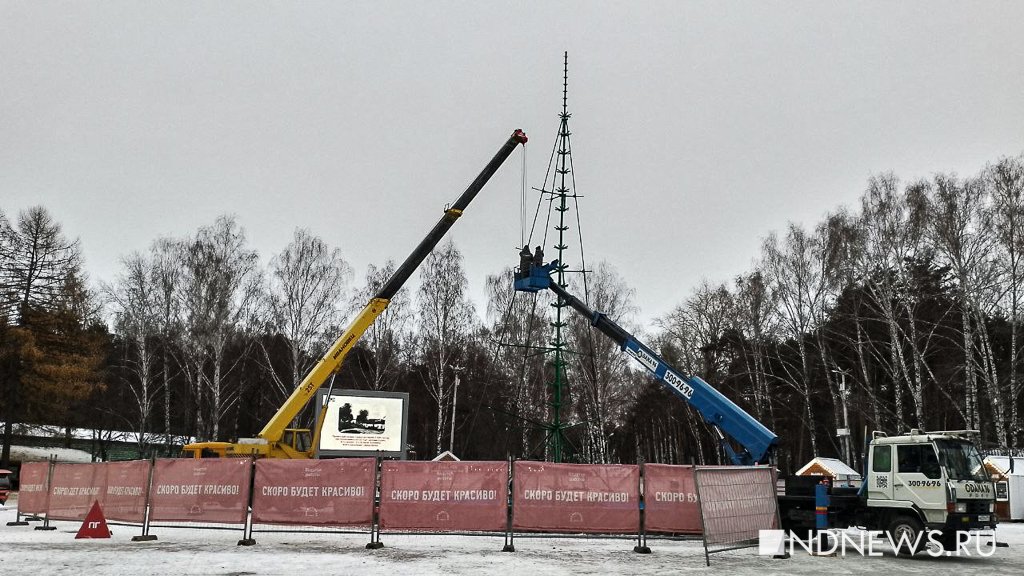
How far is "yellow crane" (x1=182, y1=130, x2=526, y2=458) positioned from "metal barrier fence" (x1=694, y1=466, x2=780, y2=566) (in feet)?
38.3

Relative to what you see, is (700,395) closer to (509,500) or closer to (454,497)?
(509,500)

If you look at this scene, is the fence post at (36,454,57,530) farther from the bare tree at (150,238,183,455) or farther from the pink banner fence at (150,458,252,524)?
the bare tree at (150,238,183,455)

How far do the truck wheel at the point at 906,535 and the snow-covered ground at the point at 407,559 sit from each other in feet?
0.92

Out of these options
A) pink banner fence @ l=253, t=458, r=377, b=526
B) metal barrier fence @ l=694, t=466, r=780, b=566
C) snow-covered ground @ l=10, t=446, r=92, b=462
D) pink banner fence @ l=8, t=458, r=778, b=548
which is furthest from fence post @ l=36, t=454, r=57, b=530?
snow-covered ground @ l=10, t=446, r=92, b=462

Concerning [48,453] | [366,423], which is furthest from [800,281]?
[48,453]

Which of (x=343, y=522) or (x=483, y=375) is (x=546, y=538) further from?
(x=483, y=375)

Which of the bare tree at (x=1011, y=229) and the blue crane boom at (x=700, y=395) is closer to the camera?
the blue crane boom at (x=700, y=395)

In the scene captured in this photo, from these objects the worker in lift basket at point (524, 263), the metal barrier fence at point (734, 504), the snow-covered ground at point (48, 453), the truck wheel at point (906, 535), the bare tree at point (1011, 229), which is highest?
the bare tree at point (1011, 229)

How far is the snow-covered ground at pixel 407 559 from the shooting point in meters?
11.1

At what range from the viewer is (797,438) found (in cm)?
4584

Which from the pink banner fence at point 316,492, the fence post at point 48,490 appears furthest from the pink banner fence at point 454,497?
the fence post at point 48,490

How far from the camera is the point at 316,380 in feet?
68.7

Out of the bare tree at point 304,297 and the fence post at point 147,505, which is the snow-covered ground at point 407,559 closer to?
the fence post at point 147,505

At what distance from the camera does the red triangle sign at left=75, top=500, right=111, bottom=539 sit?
47.7 feet
